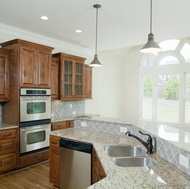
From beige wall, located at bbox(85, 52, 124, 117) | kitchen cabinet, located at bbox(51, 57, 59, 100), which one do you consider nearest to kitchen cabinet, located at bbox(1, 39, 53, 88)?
kitchen cabinet, located at bbox(51, 57, 59, 100)

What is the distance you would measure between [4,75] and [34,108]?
2.89 ft

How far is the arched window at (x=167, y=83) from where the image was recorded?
6.58 m

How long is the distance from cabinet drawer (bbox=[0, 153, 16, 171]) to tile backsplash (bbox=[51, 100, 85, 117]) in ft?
5.45

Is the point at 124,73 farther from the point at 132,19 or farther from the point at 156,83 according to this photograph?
the point at 132,19

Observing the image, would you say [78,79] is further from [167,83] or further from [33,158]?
[167,83]

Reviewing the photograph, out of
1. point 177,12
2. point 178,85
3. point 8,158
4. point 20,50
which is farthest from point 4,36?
point 178,85

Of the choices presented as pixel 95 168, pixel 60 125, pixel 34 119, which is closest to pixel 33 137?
pixel 34 119

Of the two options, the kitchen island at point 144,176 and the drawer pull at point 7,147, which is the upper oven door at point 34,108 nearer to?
the drawer pull at point 7,147

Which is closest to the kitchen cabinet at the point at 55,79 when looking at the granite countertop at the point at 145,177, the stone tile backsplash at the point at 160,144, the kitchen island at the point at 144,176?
the stone tile backsplash at the point at 160,144

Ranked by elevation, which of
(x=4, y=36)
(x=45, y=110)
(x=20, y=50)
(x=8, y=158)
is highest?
(x=4, y=36)

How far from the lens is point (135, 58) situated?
764 cm

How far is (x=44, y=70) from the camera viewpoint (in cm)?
410

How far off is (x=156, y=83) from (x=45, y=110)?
4721mm

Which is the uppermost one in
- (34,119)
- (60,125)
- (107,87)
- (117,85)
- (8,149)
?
(117,85)
